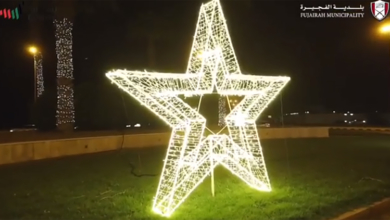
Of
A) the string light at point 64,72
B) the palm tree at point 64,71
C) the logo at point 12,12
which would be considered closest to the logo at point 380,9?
the palm tree at point 64,71

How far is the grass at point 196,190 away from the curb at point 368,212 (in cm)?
21

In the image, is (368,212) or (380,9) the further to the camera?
(380,9)

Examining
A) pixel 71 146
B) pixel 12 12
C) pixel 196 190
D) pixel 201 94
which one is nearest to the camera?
pixel 201 94

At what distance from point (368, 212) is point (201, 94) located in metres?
3.26

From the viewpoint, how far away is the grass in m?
7.93

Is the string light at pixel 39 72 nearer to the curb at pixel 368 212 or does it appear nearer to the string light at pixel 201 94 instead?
the string light at pixel 201 94

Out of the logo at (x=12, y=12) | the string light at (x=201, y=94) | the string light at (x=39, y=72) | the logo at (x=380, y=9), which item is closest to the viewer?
the string light at (x=201, y=94)

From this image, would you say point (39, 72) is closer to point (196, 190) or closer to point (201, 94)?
point (196, 190)

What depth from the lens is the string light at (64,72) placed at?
23547 mm

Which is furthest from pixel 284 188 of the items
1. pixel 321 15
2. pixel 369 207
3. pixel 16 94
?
pixel 16 94

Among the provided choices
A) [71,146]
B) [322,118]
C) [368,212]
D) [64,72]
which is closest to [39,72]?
[64,72]

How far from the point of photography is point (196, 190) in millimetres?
9891

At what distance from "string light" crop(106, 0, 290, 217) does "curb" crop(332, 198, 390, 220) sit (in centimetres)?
173

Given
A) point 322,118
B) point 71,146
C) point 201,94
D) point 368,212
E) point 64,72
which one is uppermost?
point 64,72
